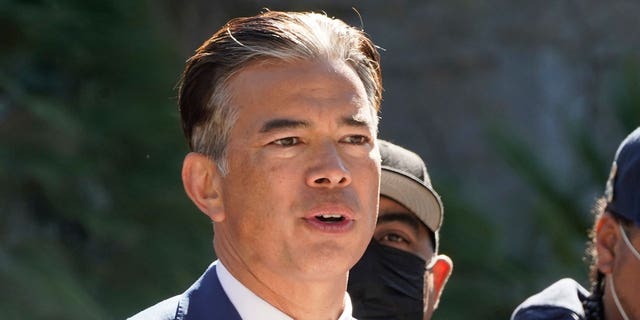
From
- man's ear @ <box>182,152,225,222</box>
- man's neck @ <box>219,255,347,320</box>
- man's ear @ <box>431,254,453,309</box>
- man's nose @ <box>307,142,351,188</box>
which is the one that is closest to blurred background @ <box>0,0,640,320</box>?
man's ear @ <box>431,254,453,309</box>

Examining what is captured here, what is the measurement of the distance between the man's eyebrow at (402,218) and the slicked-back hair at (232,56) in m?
0.95

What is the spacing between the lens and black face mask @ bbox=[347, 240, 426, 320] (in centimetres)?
356

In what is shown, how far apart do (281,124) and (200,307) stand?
388 mm

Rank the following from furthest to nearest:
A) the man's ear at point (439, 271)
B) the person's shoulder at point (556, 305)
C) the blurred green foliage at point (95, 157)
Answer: the blurred green foliage at point (95, 157), the man's ear at point (439, 271), the person's shoulder at point (556, 305)

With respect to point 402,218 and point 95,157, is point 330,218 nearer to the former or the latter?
point 402,218

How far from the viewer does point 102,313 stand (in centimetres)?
526

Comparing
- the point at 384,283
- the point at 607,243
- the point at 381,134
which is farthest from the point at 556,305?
the point at 381,134

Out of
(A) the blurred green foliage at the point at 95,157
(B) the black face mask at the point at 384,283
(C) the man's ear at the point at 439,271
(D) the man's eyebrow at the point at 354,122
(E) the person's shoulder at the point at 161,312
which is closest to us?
(E) the person's shoulder at the point at 161,312

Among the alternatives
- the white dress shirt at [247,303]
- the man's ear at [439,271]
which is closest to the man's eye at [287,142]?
the white dress shirt at [247,303]

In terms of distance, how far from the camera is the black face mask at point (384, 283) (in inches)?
140

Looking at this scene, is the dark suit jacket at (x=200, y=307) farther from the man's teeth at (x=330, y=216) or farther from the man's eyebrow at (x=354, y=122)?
the man's eyebrow at (x=354, y=122)

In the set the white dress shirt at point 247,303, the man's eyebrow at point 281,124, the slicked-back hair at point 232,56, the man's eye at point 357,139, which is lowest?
the white dress shirt at point 247,303

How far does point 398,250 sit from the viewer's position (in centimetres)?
361

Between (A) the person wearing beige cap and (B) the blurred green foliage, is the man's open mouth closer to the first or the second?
(A) the person wearing beige cap
